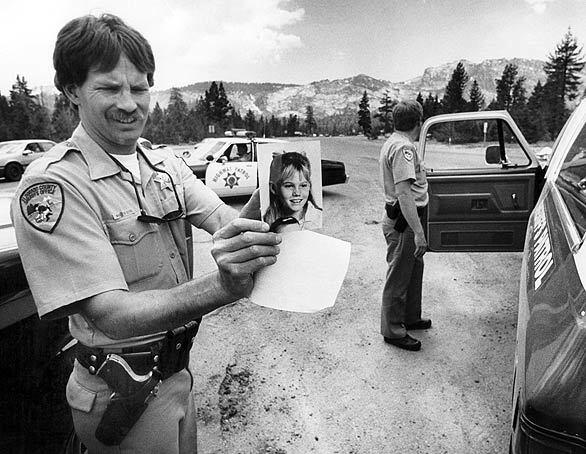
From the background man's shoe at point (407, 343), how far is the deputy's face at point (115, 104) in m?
2.89

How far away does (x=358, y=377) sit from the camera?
3.18 meters

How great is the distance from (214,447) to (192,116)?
54.7 meters

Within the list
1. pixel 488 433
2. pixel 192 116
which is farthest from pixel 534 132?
pixel 488 433

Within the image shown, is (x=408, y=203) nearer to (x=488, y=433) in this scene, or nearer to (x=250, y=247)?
(x=488, y=433)

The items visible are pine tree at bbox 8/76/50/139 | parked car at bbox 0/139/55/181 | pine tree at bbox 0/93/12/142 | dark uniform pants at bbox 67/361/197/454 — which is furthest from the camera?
pine tree at bbox 8/76/50/139

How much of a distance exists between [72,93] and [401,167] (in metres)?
2.40

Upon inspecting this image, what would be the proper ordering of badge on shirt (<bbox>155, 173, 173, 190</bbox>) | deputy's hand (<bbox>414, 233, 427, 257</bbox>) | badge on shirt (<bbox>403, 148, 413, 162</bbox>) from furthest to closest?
deputy's hand (<bbox>414, 233, 427, 257</bbox>)
badge on shirt (<bbox>403, 148, 413, 162</bbox>)
badge on shirt (<bbox>155, 173, 173, 190</bbox>)

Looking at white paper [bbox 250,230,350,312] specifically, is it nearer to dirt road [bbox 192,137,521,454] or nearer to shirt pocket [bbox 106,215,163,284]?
shirt pocket [bbox 106,215,163,284]

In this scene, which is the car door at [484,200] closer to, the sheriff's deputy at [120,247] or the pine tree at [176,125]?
the sheriff's deputy at [120,247]

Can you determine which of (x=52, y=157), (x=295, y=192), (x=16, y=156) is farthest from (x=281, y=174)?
(x=16, y=156)

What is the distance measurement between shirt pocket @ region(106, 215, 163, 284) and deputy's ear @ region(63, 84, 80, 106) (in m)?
0.32

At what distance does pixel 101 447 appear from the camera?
1.23 meters

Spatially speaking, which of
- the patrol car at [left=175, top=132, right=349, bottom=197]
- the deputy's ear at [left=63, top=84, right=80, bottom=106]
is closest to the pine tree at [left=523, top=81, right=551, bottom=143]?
the patrol car at [left=175, top=132, right=349, bottom=197]

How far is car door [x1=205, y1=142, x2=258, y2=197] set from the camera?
8.88m
